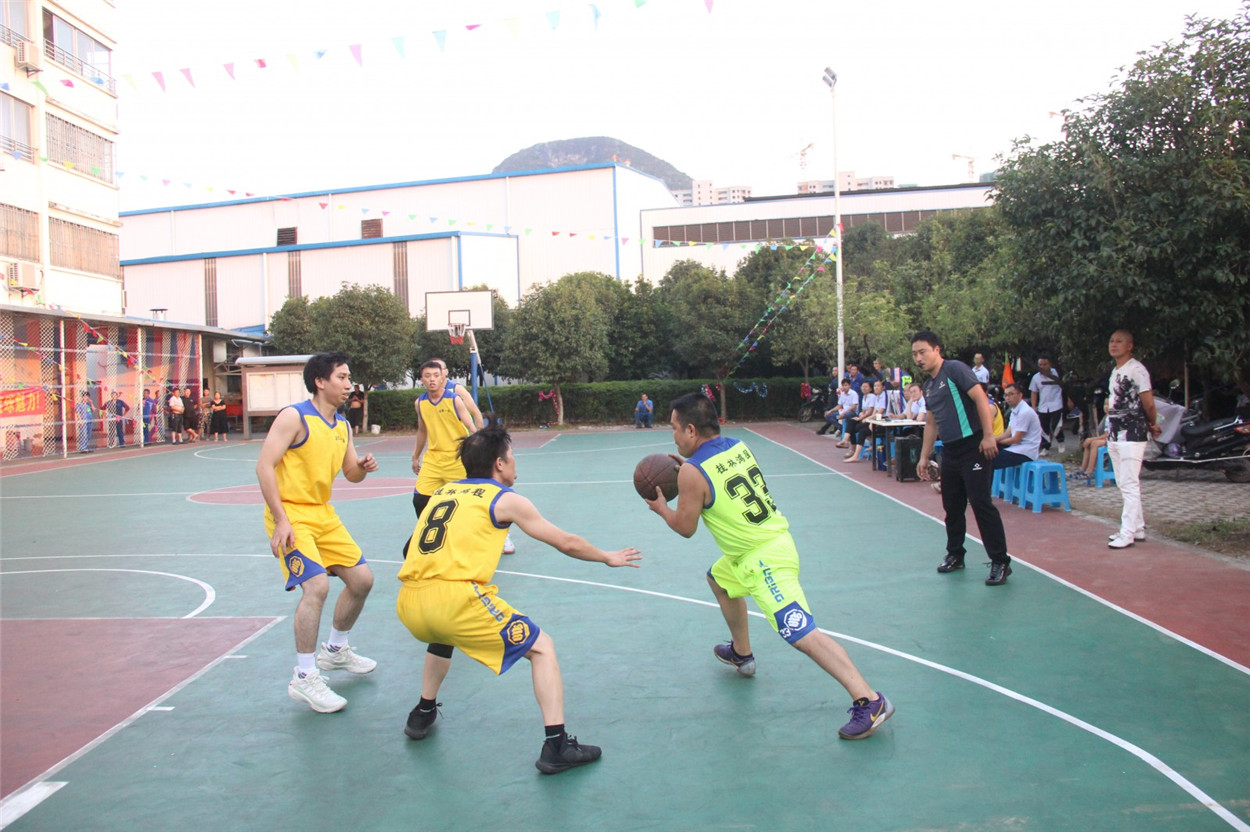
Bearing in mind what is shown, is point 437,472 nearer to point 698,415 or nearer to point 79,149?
point 698,415

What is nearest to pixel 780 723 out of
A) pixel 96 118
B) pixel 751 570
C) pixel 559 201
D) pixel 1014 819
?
pixel 751 570

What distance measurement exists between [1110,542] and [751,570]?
5426 mm

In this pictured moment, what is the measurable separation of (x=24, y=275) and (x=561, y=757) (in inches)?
1113

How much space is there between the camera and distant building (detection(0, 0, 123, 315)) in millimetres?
25750

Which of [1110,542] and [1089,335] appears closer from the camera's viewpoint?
[1110,542]

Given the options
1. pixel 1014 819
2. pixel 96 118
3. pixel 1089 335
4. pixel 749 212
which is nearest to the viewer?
pixel 1014 819

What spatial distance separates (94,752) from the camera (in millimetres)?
4398

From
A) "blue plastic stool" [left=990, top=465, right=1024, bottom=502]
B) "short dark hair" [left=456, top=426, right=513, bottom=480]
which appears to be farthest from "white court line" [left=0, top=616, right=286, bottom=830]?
"blue plastic stool" [left=990, top=465, right=1024, bottom=502]

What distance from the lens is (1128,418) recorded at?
7945 mm

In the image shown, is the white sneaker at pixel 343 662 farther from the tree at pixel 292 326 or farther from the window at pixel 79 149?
the tree at pixel 292 326

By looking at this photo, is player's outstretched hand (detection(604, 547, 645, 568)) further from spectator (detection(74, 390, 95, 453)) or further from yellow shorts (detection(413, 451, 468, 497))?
spectator (detection(74, 390, 95, 453))

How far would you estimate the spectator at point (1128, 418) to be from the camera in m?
7.86

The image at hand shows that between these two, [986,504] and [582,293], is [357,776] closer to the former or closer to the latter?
[986,504]

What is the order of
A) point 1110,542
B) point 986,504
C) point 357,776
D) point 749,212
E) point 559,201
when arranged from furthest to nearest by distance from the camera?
1. point 749,212
2. point 559,201
3. point 1110,542
4. point 986,504
5. point 357,776
